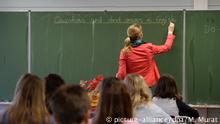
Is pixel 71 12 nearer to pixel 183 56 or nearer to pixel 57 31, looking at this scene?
pixel 57 31

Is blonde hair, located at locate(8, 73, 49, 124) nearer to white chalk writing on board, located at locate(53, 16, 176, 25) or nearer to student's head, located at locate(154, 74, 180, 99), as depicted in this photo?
student's head, located at locate(154, 74, 180, 99)

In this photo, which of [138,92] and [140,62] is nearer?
[138,92]

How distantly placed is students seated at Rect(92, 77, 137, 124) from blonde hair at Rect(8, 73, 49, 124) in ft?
1.34

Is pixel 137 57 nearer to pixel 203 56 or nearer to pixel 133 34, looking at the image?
pixel 133 34

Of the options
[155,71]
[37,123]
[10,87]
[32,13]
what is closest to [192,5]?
[155,71]

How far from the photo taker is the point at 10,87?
19.2 feet

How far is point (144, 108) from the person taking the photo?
330 centimetres

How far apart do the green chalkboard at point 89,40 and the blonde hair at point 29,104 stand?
2.87 meters

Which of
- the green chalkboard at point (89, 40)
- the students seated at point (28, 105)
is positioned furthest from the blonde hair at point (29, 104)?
the green chalkboard at point (89, 40)

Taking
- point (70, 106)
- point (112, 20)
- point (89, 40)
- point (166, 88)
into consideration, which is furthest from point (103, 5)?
point (70, 106)

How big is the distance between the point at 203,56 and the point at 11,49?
289 centimetres

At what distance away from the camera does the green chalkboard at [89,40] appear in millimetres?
5457

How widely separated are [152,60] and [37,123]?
288 cm

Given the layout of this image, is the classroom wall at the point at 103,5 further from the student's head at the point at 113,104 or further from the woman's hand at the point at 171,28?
the student's head at the point at 113,104
